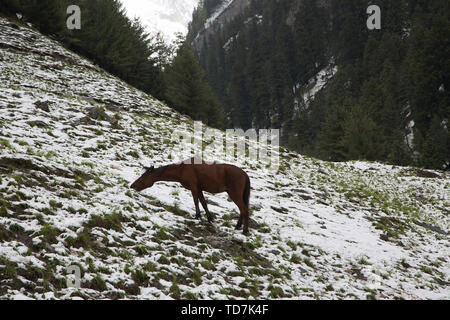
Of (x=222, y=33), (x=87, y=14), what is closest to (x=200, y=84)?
(x=87, y=14)

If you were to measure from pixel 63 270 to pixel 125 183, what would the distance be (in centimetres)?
506

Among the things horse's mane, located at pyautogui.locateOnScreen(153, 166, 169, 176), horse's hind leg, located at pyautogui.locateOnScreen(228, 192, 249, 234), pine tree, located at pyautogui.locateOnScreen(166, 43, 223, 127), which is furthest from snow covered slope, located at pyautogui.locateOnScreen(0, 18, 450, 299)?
pine tree, located at pyautogui.locateOnScreen(166, 43, 223, 127)

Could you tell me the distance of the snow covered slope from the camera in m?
5.78

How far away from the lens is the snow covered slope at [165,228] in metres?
5.78

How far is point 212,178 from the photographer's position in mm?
8828

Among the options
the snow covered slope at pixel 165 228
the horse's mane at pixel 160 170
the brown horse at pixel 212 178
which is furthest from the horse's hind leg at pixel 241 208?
the horse's mane at pixel 160 170

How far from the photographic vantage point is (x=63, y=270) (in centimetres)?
537

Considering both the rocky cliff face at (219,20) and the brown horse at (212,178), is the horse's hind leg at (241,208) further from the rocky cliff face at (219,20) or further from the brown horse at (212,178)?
the rocky cliff face at (219,20)

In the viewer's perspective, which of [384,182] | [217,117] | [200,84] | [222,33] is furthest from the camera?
[222,33]

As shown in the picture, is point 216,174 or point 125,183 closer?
point 216,174

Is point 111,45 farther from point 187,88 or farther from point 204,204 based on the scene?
point 204,204

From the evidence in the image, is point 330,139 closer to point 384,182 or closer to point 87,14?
point 384,182

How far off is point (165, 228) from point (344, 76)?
274 ft
